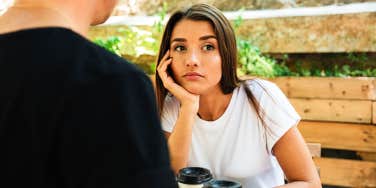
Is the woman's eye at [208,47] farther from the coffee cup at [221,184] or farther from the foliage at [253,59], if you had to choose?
the foliage at [253,59]

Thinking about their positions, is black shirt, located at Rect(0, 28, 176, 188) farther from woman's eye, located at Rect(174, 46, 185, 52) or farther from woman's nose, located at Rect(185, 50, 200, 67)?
woman's eye, located at Rect(174, 46, 185, 52)

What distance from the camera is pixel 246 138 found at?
163 centimetres

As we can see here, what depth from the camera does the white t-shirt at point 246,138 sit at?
1572 mm

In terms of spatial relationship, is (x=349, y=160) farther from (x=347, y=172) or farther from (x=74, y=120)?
(x=74, y=120)

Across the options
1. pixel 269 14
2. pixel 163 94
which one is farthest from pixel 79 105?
pixel 269 14

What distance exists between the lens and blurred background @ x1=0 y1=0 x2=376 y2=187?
311cm

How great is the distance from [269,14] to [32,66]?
13.6 feet

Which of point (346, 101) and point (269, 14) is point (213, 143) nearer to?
point (346, 101)

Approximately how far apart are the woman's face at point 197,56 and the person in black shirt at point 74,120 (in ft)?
3.57

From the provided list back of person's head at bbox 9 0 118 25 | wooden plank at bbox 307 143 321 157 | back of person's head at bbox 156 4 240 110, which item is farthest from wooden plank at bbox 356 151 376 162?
back of person's head at bbox 9 0 118 25

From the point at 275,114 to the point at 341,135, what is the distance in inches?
71.0

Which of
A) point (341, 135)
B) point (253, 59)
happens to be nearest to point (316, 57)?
point (253, 59)

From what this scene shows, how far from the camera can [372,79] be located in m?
3.07

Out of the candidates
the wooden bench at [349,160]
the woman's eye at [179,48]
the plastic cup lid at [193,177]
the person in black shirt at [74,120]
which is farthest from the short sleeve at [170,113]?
the wooden bench at [349,160]
